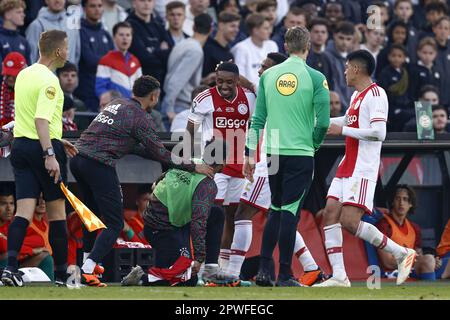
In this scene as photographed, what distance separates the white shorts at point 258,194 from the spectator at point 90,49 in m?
3.72

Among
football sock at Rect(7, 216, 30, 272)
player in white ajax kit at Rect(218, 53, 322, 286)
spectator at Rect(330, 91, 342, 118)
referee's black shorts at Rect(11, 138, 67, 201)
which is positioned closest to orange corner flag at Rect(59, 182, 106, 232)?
referee's black shorts at Rect(11, 138, 67, 201)

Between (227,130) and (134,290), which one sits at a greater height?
(227,130)

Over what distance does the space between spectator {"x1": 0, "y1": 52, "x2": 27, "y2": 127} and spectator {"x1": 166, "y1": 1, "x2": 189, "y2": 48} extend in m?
3.94

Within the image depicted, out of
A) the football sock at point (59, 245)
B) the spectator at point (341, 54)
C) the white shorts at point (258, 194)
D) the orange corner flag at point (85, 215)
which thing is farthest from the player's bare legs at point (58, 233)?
the spectator at point (341, 54)

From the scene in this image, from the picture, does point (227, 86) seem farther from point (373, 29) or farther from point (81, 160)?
point (373, 29)

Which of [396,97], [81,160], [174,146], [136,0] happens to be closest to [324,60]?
[396,97]

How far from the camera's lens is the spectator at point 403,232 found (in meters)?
15.1

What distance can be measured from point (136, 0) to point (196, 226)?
591cm

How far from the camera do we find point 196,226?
→ 1196 centimetres

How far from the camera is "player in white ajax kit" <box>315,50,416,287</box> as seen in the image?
12320mm

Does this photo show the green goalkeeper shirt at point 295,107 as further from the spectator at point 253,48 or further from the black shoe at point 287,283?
the spectator at point 253,48

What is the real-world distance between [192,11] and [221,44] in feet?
4.74

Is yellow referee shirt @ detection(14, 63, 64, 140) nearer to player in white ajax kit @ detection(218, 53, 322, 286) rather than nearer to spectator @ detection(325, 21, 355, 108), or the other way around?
player in white ajax kit @ detection(218, 53, 322, 286)

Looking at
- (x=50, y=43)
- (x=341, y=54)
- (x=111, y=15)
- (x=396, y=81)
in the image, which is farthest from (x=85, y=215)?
(x=396, y=81)
